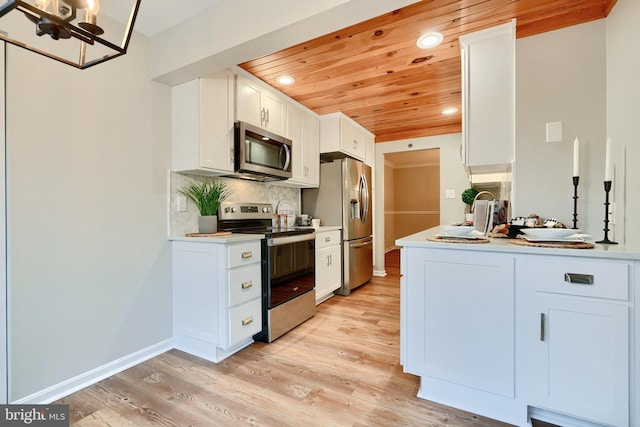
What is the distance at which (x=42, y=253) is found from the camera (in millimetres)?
1589

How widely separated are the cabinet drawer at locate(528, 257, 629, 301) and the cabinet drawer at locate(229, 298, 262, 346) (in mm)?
1782

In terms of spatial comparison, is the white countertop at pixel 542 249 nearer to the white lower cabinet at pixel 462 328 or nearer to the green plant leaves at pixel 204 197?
A: the white lower cabinet at pixel 462 328

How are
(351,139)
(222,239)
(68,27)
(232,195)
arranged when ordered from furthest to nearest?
(351,139) → (232,195) → (222,239) → (68,27)

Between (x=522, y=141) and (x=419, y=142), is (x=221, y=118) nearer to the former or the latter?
(x=522, y=141)

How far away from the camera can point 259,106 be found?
263cm

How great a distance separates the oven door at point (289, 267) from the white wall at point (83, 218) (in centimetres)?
82

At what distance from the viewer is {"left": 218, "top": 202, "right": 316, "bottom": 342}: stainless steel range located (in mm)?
2293

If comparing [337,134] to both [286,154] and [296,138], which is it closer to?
[296,138]

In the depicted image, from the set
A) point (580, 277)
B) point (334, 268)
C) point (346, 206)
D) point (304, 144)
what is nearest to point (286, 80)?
point (304, 144)

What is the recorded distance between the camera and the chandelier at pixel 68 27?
785 mm

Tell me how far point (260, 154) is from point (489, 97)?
6.03ft

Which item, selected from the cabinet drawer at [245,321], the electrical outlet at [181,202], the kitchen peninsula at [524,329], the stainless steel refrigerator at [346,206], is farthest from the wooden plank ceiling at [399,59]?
the cabinet drawer at [245,321]

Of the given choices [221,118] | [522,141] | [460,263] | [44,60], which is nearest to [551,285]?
[460,263]

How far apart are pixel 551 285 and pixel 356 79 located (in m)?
2.19
